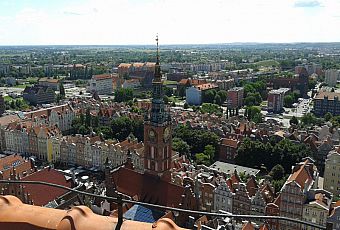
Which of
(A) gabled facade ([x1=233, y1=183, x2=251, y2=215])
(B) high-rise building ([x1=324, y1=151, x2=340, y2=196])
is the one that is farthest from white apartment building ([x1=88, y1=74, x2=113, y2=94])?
(A) gabled facade ([x1=233, y1=183, x2=251, y2=215])

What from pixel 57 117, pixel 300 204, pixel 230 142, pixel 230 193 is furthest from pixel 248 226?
pixel 57 117

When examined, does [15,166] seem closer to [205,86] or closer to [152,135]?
[152,135]

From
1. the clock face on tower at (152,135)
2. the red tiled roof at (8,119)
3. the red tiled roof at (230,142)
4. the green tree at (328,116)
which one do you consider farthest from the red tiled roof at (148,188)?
the green tree at (328,116)

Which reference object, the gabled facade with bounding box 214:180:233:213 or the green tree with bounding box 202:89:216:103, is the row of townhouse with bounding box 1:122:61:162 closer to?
the gabled facade with bounding box 214:180:233:213

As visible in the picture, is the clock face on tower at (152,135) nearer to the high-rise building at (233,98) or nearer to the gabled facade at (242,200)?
the gabled facade at (242,200)

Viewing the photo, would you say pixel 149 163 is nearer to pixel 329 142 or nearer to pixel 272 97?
pixel 329 142
